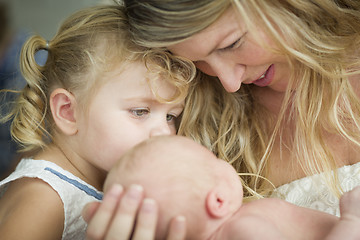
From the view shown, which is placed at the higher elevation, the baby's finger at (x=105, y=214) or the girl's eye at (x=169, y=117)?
the baby's finger at (x=105, y=214)

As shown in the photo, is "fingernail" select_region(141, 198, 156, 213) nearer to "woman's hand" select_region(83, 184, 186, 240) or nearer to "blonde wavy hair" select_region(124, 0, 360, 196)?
"woman's hand" select_region(83, 184, 186, 240)

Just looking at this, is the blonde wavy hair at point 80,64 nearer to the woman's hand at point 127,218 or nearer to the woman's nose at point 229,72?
the woman's nose at point 229,72

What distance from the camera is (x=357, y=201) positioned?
42.3 inches

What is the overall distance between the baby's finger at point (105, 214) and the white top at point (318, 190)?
0.73m

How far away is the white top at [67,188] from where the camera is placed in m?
1.39

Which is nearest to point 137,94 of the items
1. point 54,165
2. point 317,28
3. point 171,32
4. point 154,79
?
point 154,79

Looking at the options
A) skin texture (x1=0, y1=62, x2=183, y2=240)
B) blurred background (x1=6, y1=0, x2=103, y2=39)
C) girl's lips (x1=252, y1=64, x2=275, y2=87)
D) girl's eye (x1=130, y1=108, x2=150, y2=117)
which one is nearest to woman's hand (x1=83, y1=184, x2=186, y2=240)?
skin texture (x1=0, y1=62, x2=183, y2=240)

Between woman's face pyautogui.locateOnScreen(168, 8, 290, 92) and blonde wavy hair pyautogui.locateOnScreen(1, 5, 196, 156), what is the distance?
0.26 feet

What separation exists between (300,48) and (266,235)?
64 cm

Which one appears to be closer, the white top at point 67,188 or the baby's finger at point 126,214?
the baby's finger at point 126,214

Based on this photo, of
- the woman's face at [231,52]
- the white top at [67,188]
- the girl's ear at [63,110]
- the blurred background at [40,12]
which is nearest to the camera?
the woman's face at [231,52]

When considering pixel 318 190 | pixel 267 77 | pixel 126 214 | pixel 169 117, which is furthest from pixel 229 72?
pixel 126 214

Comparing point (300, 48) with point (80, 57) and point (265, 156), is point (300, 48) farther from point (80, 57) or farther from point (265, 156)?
point (80, 57)

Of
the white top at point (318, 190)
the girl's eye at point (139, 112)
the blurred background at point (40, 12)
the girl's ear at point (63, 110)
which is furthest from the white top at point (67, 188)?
the blurred background at point (40, 12)
